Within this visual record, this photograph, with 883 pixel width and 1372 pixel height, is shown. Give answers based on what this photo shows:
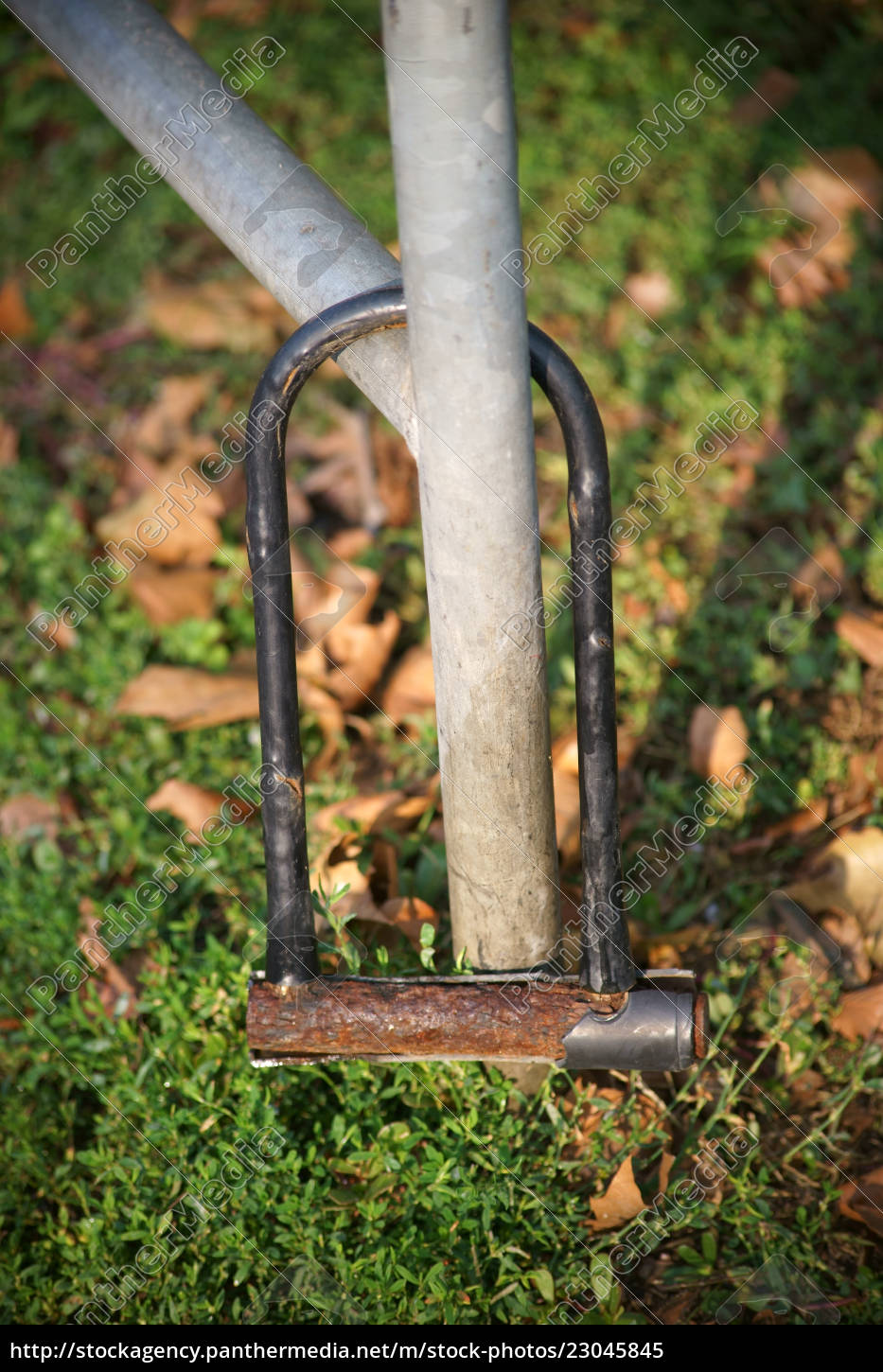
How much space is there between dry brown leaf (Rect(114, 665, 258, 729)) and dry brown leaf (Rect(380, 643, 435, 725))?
0.34 metres

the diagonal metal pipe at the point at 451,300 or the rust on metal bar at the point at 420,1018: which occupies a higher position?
the diagonal metal pipe at the point at 451,300

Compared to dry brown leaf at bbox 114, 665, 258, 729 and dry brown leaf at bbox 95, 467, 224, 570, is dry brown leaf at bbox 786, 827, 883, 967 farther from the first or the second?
dry brown leaf at bbox 95, 467, 224, 570

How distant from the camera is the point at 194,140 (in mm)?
1679

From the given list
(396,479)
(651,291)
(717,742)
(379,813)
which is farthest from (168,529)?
(651,291)

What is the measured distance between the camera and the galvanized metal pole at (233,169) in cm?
161

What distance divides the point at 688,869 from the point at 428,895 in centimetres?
58

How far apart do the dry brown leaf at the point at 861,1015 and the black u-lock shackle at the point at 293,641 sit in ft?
2.27

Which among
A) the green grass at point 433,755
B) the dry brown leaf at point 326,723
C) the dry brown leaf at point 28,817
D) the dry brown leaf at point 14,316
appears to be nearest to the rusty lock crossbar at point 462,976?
the green grass at point 433,755

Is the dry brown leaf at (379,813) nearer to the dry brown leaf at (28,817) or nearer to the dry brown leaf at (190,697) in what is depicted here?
the dry brown leaf at (190,697)

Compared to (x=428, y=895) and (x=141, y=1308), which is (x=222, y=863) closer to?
(x=428, y=895)

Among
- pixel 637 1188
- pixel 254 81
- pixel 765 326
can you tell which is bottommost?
pixel 637 1188

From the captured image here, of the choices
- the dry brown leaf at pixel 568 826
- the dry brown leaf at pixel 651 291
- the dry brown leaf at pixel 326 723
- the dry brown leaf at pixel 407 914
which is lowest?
the dry brown leaf at pixel 407 914

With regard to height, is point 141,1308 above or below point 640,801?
below

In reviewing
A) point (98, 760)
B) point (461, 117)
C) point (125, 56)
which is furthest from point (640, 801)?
point (125, 56)
